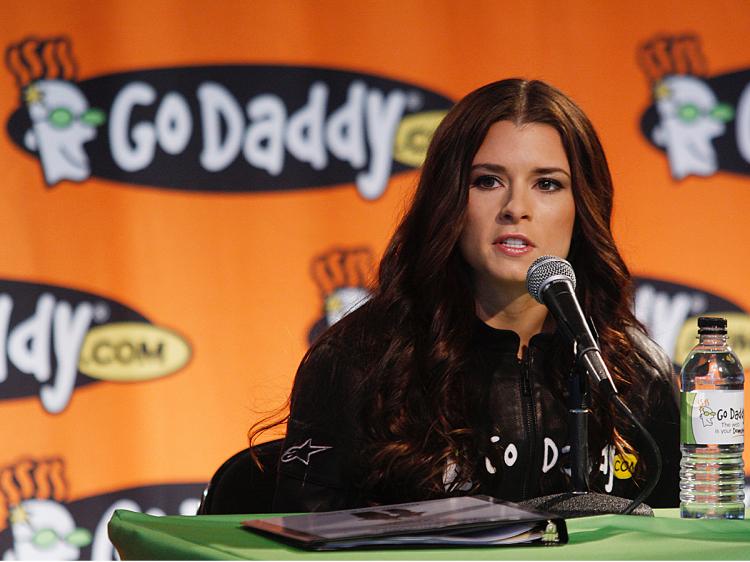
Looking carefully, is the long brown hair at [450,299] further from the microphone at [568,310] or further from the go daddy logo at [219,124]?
the go daddy logo at [219,124]

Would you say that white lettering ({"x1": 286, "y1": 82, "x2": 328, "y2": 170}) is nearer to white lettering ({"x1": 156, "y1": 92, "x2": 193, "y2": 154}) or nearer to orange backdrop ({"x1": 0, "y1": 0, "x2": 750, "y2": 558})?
orange backdrop ({"x1": 0, "y1": 0, "x2": 750, "y2": 558})

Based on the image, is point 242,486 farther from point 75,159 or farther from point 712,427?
point 75,159

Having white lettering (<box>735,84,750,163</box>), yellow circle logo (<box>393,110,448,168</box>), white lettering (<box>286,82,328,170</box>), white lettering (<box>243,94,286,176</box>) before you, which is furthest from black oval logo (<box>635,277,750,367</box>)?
white lettering (<box>243,94,286,176</box>)

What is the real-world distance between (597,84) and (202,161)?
47.0 inches

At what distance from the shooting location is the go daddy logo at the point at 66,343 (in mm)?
3070

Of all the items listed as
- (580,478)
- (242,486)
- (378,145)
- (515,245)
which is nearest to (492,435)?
(515,245)

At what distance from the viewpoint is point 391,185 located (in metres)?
3.25

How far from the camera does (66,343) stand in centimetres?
308

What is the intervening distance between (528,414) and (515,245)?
0.99 feet

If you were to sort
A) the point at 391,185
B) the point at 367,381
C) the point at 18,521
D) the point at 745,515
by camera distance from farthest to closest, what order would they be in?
the point at 391,185 → the point at 18,521 → the point at 367,381 → the point at 745,515

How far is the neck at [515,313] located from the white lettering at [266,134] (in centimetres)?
127

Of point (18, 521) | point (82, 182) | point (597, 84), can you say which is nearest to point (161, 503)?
point (18, 521)

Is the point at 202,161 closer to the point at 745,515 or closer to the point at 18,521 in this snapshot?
the point at 18,521

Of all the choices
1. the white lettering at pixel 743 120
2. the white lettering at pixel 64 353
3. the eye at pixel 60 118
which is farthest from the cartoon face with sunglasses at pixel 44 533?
the white lettering at pixel 743 120
